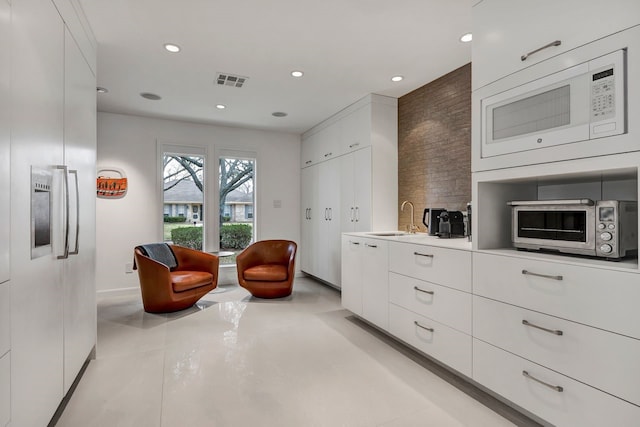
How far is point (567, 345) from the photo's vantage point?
60.8 inches

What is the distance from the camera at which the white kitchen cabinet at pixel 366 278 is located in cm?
295

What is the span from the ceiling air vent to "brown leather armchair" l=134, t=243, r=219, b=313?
7.02ft

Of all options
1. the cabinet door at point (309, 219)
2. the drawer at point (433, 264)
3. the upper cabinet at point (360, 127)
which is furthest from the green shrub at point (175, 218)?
the drawer at point (433, 264)

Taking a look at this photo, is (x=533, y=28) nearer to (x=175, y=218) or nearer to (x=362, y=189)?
(x=362, y=189)

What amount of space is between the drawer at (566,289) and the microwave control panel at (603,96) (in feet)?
2.30

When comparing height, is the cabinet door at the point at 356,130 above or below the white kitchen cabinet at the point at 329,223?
above

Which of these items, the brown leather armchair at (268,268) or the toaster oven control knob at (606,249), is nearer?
the toaster oven control knob at (606,249)

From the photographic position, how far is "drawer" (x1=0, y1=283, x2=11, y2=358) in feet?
3.89

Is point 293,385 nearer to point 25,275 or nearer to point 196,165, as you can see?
point 25,275

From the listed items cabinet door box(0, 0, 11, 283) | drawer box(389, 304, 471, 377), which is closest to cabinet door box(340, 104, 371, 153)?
drawer box(389, 304, 471, 377)

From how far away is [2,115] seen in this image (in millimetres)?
1196

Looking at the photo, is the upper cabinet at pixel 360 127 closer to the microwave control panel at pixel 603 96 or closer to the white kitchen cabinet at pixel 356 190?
the white kitchen cabinet at pixel 356 190

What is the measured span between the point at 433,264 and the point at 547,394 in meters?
0.98

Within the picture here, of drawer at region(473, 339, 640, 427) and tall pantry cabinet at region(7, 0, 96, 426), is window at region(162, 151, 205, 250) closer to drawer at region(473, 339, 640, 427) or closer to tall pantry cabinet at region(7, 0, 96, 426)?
tall pantry cabinet at region(7, 0, 96, 426)
